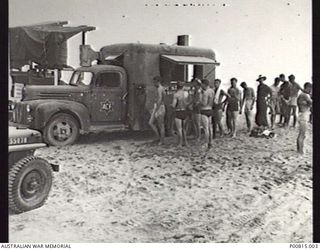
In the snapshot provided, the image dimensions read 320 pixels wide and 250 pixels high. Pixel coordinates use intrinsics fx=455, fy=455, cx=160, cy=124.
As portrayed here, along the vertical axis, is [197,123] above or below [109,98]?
below

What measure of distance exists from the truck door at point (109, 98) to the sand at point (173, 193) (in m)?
0.13

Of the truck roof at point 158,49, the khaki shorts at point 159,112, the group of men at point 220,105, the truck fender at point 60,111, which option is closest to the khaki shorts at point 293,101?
the group of men at point 220,105

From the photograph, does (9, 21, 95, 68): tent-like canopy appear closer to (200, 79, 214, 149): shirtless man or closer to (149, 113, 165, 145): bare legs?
(149, 113, 165, 145): bare legs

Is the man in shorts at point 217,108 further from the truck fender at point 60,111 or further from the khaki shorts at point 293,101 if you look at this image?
the truck fender at point 60,111

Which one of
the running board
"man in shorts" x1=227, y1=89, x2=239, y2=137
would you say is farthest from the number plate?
"man in shorts" x1=227, y1=89, x2=239, y2=137

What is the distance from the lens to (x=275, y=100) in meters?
2.72

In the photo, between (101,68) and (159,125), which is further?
(101,68)

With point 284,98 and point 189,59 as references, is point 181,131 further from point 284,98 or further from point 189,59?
point 284,98

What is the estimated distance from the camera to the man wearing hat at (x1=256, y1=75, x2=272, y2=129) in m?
2.68

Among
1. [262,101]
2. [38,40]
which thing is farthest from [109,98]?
[262,101]

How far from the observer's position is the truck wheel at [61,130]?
102 inches

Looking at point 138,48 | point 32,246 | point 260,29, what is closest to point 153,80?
point 138,48

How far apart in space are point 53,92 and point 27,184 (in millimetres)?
569

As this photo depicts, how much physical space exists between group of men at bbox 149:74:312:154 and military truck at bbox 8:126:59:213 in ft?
2.17
